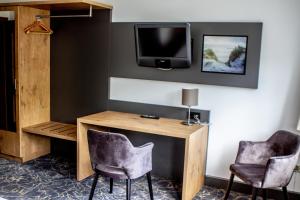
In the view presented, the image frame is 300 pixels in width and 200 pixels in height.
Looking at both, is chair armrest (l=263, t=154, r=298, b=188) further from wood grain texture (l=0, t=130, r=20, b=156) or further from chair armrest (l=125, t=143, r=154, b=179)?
wood grain texture (l=0, t=130, r=20, b=156)

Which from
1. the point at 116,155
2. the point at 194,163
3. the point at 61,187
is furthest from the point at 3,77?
the point at 194,163

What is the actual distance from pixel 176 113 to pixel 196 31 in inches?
36.2

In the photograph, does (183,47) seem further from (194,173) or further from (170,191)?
(170,191)

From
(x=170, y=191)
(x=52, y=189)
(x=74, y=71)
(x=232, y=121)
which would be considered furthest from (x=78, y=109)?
Result: (x=232, y=121)

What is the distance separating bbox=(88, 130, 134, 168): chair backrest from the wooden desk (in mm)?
465

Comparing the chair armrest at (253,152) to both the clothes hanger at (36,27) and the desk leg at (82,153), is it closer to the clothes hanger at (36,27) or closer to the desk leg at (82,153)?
the desk leg at (82,153)

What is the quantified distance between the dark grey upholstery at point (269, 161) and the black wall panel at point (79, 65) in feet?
5.97

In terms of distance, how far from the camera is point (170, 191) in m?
3.62

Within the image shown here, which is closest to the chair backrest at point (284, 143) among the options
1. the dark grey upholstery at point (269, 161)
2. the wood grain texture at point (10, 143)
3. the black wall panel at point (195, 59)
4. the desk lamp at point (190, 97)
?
the dark grey upholstery at point (269, 161)

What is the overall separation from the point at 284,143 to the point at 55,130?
259 centimetres

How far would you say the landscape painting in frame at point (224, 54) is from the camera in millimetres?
3410

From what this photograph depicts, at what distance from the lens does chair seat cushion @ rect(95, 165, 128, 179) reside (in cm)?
298

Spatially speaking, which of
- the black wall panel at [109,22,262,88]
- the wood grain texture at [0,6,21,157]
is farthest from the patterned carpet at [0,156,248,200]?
the black wall panel at [109,22,262,88]

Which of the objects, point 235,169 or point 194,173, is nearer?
point 235,169
